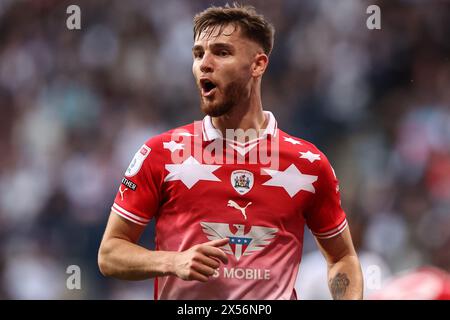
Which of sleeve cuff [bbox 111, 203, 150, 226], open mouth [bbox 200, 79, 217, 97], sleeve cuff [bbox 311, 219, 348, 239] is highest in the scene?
open mouth [bbox 200, 79, 217, 97]

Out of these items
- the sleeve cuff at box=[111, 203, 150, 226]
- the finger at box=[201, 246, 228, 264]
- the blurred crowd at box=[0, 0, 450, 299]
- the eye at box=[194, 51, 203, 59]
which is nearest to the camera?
the finger at box=[201, 246, 228, 264]

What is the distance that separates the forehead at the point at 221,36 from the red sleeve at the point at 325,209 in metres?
0.76

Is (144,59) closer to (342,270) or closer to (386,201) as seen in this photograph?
(386,201)

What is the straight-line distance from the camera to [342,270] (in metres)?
4.20

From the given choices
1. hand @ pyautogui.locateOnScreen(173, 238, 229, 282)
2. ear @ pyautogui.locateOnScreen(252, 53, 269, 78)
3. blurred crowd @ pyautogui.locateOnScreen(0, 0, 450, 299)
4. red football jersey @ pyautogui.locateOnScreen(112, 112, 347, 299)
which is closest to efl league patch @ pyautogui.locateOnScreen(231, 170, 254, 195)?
red football jersey @ pyautogui.locateOnScreen(112, 112, 347, 299)

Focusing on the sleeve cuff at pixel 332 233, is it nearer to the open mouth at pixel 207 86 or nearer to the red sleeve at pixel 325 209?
the red sleeve at pixel 325 209

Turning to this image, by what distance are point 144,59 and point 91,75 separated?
0.62m

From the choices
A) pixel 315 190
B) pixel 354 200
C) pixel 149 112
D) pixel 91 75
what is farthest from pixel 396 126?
pixel 315 190

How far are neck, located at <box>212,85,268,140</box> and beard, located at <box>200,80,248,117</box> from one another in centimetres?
5

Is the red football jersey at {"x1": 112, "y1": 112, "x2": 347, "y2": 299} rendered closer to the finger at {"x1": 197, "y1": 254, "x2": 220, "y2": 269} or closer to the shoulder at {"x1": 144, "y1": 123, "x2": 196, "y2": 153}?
the shoulder at {"x1": 144, "y1": 123, "x2": 196, "y2": 153}

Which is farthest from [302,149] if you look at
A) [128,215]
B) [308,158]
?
[128,215]

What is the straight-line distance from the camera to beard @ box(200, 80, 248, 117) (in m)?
4.11

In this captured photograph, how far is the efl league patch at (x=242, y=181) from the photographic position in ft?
13.3

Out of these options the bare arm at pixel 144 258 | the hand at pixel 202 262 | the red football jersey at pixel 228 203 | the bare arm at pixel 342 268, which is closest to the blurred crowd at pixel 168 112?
the bare arm at pixel 342 268
